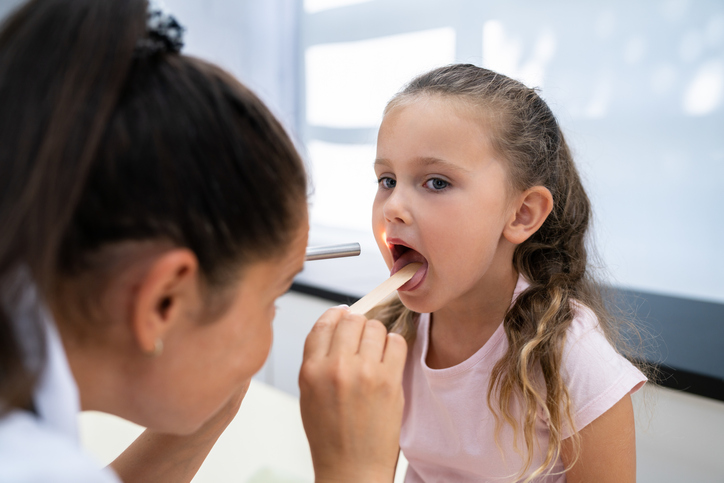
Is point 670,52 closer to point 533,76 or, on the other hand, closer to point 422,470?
→ point 533,76

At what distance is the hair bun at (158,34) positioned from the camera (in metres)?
0.45

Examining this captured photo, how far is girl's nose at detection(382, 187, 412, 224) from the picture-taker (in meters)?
0.83

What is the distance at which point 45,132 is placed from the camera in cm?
38

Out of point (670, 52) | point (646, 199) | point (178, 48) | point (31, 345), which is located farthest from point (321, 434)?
point (670, 52)

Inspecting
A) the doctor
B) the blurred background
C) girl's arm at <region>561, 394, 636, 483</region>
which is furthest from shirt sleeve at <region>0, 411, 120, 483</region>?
the blurred background

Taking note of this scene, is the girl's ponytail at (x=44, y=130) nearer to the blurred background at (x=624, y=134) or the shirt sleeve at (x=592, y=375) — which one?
the shirt sleeve at (x=592, y=375)

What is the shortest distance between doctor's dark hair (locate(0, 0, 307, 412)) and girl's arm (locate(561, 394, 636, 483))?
58cm

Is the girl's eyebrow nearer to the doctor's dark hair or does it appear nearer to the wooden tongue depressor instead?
the wooden tongue depressor

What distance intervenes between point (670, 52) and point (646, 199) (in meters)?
0.37

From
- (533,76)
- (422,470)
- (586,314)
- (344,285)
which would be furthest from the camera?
(344,285)

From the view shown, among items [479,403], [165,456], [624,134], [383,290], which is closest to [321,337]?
[383,290]

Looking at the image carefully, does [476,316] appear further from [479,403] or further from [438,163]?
[438,163]

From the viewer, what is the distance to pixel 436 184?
2.79ft

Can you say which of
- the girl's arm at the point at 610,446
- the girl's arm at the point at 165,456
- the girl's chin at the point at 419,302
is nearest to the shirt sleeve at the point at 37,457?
the girl's arm at the point at 165,456
